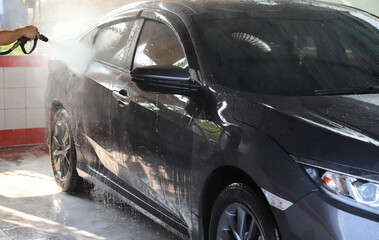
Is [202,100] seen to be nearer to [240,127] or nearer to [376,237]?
[240,127]

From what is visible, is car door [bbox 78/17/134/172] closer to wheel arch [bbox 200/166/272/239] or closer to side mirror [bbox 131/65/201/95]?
side mirror [bbox 131/65/201/95]

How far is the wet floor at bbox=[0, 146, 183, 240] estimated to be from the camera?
14.9ft

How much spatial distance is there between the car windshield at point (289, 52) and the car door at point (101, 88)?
0.85 metres

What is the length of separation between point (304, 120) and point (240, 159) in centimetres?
34

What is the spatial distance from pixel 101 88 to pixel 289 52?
4.68ft

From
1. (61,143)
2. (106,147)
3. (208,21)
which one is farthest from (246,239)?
(61,143)

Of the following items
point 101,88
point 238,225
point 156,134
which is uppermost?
point 101,88

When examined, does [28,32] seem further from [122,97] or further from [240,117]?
[240,117]

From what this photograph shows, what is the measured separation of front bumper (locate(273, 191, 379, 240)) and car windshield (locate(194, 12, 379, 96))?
842 mm

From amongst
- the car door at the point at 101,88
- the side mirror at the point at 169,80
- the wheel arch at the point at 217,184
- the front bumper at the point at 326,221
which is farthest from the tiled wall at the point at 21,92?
the front bumper at the point at 326,221

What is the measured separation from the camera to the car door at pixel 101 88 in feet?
14.4

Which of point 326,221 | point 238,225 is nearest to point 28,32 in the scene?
point 238,225

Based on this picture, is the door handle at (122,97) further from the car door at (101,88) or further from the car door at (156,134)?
the car door at (101,88)

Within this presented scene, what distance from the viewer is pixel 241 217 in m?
3.07
